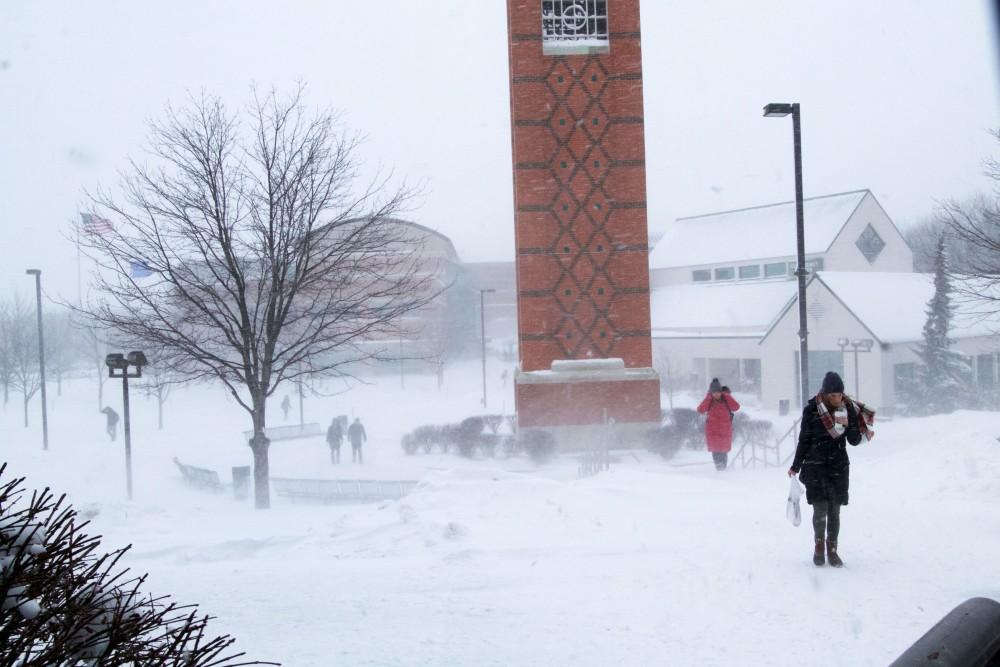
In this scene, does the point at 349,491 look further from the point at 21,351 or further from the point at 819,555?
the point at 21,351

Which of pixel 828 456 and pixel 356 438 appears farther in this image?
pixel 356 438

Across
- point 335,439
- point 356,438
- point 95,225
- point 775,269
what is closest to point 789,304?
point 775,269

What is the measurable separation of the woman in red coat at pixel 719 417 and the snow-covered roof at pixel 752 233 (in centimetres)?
3112

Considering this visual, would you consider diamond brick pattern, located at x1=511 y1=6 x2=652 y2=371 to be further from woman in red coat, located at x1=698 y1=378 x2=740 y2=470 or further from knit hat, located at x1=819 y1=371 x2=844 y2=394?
knit hat, located at x1=819 y1=371 x2=844 y2=394

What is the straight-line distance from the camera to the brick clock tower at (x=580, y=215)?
19234 millimetres

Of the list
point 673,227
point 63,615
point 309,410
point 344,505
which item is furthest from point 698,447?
point 673,227

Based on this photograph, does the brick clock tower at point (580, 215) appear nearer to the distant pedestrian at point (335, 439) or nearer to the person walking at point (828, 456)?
the distant pedestrian at point (335, 439)

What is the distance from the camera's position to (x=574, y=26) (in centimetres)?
1944

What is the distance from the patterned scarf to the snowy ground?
1176mm

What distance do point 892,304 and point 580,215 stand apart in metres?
22.1

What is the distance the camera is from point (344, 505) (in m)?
15.8

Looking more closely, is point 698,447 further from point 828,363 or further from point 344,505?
point 828,363

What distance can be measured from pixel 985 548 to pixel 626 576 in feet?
11.5

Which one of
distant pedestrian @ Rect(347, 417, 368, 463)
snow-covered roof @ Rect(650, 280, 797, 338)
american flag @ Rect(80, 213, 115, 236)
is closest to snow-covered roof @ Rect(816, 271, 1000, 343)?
snow-covered roof @ Rect(650, 280, 797, 338)
